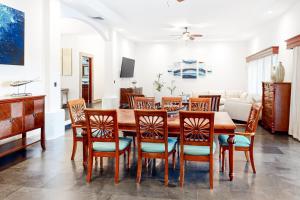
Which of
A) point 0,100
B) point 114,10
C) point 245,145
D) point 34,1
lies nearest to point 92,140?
point 0,100

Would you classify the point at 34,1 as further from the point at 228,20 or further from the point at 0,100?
the point at 228,20

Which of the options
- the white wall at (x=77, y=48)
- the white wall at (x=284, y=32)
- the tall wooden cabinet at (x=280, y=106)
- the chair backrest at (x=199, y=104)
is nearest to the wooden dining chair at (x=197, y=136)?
the chair backrest at (x=199, y=104)

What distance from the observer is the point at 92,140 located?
Result: 323 centimetres

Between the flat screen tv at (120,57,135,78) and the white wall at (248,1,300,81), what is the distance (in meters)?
4.99

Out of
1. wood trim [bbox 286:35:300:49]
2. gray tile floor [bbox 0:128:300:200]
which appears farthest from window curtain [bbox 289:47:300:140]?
gray tile floor [bbox 0:128:300:200]

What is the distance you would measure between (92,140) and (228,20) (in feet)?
20.0

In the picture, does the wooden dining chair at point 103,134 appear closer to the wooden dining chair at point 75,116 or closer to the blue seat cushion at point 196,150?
the wooden dining chair at point 75,116

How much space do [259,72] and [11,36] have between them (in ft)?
25.8

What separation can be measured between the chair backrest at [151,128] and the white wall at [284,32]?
4.41 metres

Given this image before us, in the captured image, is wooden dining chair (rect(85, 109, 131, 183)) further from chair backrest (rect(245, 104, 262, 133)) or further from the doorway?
the doorway

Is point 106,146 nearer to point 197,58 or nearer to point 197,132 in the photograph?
point 197,132

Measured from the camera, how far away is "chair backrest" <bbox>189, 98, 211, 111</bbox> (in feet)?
15.8

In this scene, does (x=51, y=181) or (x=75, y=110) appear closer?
(x=51, y=181)

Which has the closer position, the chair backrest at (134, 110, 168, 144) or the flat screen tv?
the chair backrest at (134, 110, 168, 144)
